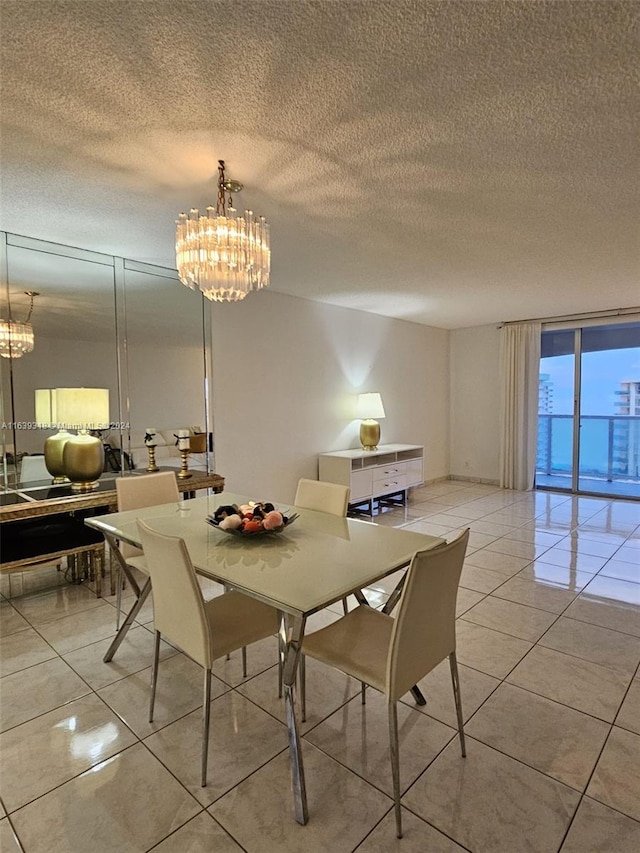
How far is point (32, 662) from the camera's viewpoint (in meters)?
2.23

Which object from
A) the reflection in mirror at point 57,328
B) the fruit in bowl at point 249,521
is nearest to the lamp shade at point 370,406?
the reflection in mirror at point 57,328

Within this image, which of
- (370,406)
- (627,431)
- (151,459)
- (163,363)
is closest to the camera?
(151,459)

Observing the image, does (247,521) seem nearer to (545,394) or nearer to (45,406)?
(45,406)

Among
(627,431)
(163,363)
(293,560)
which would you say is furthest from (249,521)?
(627,431)

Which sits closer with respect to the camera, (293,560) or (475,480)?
(293,560)

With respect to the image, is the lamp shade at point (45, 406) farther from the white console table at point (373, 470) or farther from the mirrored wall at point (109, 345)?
the white console table at point (373, 470)

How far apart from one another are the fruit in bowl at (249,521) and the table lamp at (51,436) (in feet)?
5.66

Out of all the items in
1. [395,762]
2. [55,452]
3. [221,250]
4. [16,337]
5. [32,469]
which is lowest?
[395,762]

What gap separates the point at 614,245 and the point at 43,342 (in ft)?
13.4

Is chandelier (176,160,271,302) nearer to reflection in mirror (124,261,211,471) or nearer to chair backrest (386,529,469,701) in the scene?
chair backrest (386,529,469,701)

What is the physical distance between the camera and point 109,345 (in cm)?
346

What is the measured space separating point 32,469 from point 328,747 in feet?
8.76

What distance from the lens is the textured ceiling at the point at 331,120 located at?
1.30m

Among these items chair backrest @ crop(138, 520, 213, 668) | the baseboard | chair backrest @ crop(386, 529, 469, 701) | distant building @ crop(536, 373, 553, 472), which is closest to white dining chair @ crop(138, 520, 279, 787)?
chair backrest @ crop(138, 520, 213, 668)
